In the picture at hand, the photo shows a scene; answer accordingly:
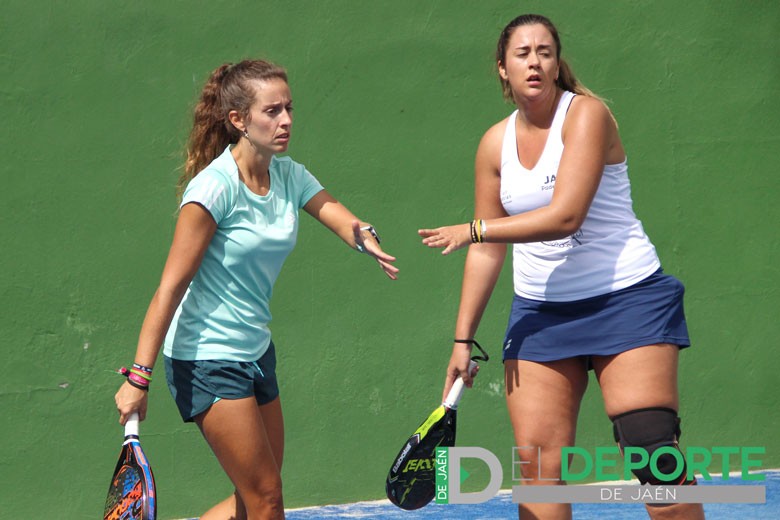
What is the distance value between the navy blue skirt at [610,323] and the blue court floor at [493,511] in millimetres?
1678

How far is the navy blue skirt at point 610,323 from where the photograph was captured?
333 centimetres

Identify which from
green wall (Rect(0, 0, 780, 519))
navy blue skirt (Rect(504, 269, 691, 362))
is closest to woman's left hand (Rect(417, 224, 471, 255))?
navy blue skirt (Rect(504, 269, 691, 362))

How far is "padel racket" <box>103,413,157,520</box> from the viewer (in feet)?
10.4

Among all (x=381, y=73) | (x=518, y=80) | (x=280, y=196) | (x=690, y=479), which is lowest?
(x=690, y=479)

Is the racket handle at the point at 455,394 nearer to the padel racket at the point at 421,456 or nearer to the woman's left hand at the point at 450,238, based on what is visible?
the padel racket at the point at 421,456

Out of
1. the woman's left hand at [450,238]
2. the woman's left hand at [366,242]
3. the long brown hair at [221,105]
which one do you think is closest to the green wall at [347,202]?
the long brown hair at [221,105]

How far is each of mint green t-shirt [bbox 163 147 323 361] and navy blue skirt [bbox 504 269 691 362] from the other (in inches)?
33.6

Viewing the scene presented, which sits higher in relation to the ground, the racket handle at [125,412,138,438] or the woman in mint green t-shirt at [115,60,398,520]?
the woman in mint green t-shirt at [115,60,398,520]

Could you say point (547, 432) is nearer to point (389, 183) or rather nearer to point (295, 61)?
point (389, 183)

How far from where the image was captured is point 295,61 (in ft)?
16.4

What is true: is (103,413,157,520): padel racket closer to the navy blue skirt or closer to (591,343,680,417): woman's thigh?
the navy blue skirt

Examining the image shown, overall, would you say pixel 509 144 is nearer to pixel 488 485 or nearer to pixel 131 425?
pixel 131 425

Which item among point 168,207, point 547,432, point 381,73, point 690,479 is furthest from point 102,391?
point 690,479

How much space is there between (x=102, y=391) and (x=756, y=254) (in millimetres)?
3228
